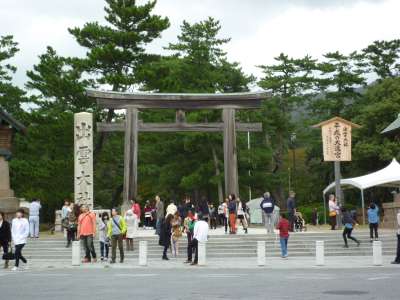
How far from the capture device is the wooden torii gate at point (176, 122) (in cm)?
3269

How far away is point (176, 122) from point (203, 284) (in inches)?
788

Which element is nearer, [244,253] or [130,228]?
[244,253]

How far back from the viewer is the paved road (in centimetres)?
1191

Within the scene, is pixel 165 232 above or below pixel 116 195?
below

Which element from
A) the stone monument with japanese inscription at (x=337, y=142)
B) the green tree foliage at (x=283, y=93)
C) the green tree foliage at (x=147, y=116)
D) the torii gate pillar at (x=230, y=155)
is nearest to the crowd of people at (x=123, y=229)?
the stone monument with japanese inscription at (x=337, y=142)

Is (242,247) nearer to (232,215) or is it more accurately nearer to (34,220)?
(232,215)

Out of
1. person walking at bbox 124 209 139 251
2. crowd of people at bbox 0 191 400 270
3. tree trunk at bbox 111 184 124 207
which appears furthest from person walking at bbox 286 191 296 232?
tree trunk at bbox 111 184 124 207

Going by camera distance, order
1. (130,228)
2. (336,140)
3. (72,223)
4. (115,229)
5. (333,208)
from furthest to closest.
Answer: (336,140)
(333,208)
(72,223)
(130,228)
(115,229)

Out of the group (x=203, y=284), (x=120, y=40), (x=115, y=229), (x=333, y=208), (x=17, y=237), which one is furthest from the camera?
(x=120, y=40)

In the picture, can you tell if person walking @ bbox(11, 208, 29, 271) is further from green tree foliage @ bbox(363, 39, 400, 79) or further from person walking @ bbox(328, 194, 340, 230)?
green tree foliage @ bbox(363, 39, 400, 79)

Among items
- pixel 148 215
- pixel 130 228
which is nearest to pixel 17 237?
pixel 130 228

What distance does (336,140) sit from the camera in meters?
31.2

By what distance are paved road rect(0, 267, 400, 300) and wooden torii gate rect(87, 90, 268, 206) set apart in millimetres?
14474

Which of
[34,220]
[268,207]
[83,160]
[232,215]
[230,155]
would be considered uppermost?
[230,155]
